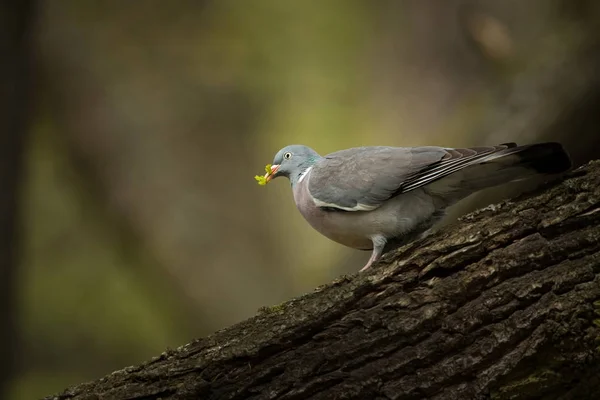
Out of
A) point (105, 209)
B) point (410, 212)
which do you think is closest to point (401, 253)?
point (410, 212)

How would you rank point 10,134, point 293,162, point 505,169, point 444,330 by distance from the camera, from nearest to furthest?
point 444,330
point 505,169
point 293,162
point 10,134

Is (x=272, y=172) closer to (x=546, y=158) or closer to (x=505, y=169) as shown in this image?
(x=505, y=169)

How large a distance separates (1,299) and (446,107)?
3297 mm

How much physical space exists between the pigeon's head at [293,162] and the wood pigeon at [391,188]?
149 mm

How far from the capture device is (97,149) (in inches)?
215

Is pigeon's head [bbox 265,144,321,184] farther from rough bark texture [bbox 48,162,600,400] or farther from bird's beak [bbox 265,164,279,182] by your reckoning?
rough bark texture [bbox 48,162,600,400]

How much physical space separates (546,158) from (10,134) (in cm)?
242

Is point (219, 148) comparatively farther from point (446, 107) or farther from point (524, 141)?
point (524, 141)

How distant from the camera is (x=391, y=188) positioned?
8.24ft

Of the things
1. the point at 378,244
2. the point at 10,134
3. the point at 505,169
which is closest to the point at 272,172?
the point at 378,244

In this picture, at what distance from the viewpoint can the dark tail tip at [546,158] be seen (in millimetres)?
2049

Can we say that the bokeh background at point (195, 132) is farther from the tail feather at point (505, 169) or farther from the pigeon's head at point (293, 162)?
the tail feather at point (505, 169)

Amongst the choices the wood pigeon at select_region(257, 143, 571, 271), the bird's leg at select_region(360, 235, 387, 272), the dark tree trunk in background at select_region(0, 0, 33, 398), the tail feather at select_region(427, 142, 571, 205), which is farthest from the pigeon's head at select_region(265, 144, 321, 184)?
the dark tree trunk in background at select_region(0, 0, 33, 398)

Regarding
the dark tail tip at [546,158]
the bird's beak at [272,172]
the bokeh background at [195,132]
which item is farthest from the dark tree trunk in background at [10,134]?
the dark tail tip at [546,158]
